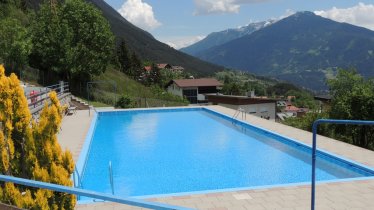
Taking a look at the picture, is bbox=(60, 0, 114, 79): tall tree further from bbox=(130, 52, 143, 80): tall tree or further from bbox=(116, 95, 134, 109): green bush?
bbox=(130, 52, 143, 80): tall tree

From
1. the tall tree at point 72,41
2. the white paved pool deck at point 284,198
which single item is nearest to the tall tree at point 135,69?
the tall tree at point 72,41

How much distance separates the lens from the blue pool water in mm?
10805

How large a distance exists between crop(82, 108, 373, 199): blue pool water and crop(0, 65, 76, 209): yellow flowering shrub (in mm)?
4767

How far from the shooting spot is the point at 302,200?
743 centimetres

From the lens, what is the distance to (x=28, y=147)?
5.38 m

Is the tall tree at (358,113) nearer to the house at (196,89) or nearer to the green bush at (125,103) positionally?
the green bush at (125,103)

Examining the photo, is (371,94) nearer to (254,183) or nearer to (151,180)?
(254,183)

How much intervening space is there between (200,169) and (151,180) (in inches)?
75.0

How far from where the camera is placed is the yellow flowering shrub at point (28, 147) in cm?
520

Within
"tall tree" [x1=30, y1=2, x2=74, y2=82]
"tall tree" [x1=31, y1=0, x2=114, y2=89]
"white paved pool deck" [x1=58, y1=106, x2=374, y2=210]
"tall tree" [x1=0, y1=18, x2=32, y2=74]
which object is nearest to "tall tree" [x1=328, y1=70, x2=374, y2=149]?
"white paved pool deck" [x1=58, y1=106, x2=374, y2=210]

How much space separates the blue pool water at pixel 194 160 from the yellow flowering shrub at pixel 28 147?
4.77 m

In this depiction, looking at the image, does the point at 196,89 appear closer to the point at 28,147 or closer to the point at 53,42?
the point at 53,42

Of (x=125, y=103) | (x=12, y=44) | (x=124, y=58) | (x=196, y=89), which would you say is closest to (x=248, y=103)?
(x=125, y=103)

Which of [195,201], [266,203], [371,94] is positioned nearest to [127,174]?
[195,201]
